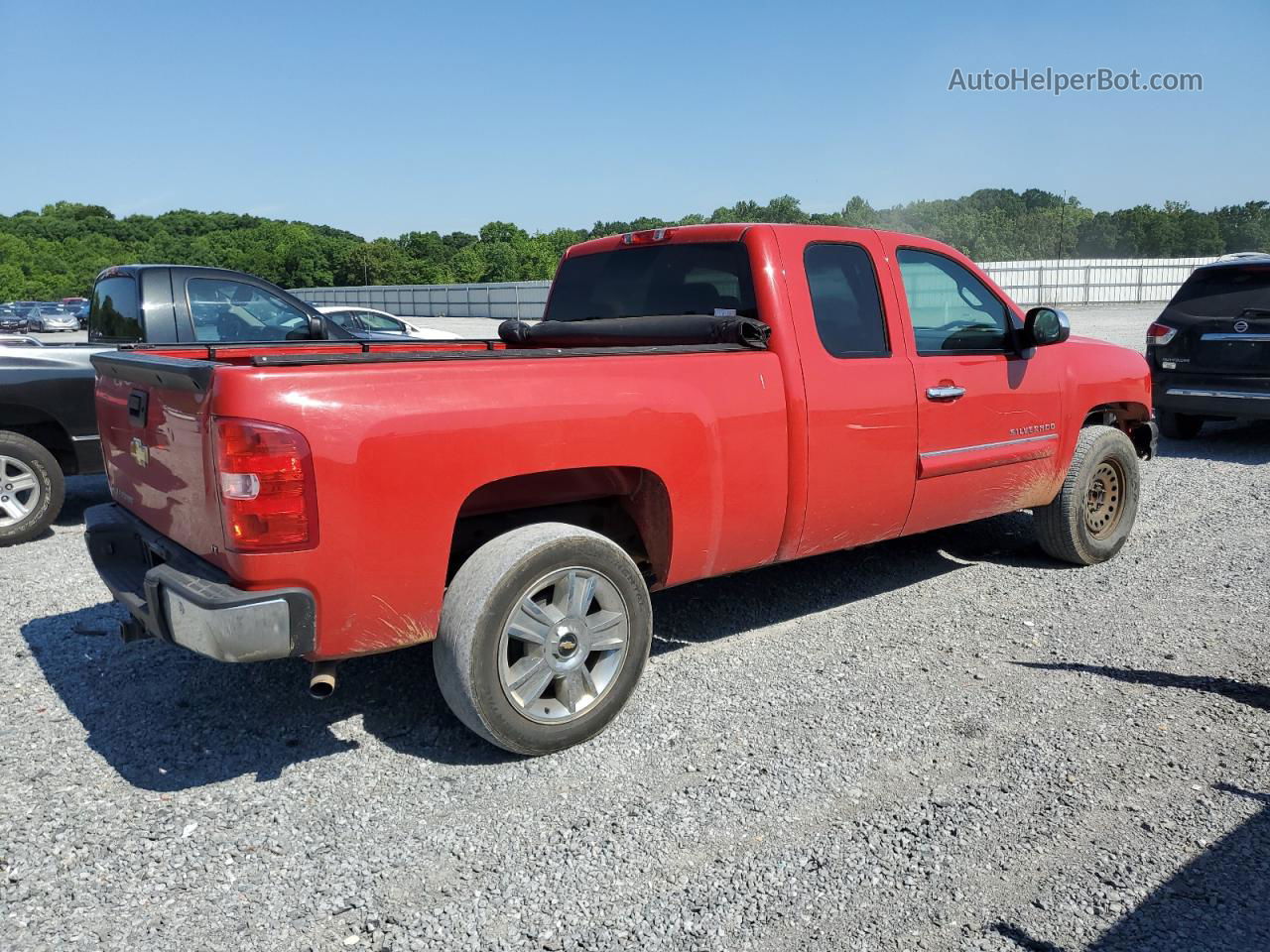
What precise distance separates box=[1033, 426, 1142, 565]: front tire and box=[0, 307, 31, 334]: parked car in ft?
154

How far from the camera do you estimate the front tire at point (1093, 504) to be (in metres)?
5.83

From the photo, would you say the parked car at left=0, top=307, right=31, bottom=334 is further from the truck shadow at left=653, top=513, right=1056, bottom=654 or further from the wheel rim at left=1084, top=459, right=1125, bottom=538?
the wheel rim at left=1084, top=459, right=1125, bottom=538

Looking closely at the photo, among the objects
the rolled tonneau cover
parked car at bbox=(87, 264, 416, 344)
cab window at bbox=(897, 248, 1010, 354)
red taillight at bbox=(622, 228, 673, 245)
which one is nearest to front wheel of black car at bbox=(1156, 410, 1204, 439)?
cab window at bbox=(897, 248, 1010, 354)

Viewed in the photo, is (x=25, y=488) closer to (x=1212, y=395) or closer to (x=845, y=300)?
(x=845, y=300)

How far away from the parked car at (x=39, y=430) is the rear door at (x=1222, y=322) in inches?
382

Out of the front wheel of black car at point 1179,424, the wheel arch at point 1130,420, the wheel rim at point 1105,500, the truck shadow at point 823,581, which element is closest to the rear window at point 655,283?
the truck shadow at point 823,581

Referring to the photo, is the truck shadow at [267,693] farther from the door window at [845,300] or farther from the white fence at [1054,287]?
the white fence at [1054,287]

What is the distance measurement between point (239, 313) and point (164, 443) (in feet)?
15.4

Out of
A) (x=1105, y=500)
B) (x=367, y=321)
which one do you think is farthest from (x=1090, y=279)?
(x=1105, y=500)

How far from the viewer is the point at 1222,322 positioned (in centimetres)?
984

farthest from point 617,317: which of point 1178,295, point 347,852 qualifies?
point 1178,295

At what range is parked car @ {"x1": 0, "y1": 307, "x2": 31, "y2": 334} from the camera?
43594mm

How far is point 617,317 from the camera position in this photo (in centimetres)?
510

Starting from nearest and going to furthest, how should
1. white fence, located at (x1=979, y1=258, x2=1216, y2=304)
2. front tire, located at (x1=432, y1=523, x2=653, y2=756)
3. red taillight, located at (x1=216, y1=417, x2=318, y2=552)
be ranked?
1. red taillight, located at (x1=216, y1=417, x2=318, y2=552)
2. front tire, located at (x1=432, y1=523, x2=653, y2=756)
3. white fence, located at (x1=979, y1=258, x2=1216, y2=304)
